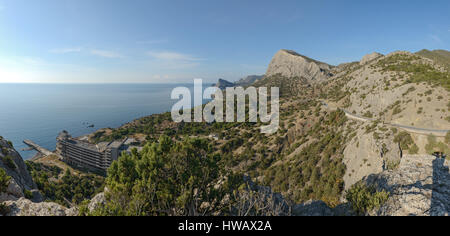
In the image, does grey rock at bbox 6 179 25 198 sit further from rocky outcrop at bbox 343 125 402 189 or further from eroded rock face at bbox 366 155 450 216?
rocky outcrop at bbox 343 125 402 189

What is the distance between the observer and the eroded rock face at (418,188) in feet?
38.0

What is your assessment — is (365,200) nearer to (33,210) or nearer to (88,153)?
(33,210)

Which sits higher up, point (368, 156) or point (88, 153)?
point (368, 156)

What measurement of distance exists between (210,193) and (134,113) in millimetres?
181061

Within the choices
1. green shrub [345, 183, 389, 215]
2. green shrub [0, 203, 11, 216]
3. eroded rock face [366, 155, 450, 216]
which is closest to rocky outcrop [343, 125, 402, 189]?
eroded rock face [366, 155, 450, 216]

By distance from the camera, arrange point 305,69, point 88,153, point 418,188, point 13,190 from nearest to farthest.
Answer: point 13,190 → point 418,188 → point 88,153 → point 305,69

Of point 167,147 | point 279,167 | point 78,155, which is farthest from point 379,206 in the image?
point 78,155

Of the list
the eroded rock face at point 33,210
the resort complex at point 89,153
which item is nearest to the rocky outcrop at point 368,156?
the eroded rock face at point 33,210

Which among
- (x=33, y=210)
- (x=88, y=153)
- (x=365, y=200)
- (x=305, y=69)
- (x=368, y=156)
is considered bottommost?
(x=88, y=153)

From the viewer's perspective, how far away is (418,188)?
13.7 metres

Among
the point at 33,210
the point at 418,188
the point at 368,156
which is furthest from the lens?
the point at 368,156

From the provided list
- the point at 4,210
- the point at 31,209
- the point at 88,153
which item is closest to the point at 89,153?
the point at 88,153

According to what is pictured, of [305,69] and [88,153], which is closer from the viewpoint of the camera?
[88,153]

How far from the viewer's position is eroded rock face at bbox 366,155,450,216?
38.0 ft
